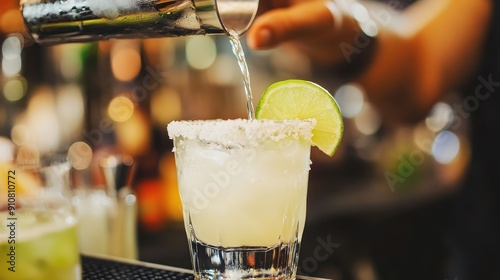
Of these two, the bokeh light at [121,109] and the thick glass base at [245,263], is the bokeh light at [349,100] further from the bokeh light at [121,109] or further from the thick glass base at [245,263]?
the thick glass base at [245,263]

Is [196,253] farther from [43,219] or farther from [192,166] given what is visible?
[43,219]

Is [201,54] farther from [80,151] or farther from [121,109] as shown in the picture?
[80,151]

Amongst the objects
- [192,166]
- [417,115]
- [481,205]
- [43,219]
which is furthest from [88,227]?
[417,115]

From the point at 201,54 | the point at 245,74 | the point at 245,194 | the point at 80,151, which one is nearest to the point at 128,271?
the point at 245,194

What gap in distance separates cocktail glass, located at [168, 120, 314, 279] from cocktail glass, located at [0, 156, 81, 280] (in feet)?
0.76

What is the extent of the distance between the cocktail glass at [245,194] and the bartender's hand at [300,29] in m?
0.69

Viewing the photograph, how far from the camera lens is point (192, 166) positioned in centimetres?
105

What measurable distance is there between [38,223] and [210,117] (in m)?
2.59

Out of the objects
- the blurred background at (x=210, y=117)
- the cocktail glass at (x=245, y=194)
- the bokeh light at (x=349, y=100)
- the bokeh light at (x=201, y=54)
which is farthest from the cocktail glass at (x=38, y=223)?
the bokeh light at (x=349, y=100)

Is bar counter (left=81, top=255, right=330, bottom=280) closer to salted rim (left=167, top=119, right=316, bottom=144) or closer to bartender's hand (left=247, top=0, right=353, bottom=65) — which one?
salted rim (left=167, top=119, right=316, bottom=144)

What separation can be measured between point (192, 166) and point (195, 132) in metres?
0.06

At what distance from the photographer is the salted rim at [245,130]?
986 mm

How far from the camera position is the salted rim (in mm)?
986

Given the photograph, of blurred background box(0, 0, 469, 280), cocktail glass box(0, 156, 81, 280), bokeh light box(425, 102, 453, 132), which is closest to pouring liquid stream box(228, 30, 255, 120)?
cocktail glass box(0, 156, 81, 280)
